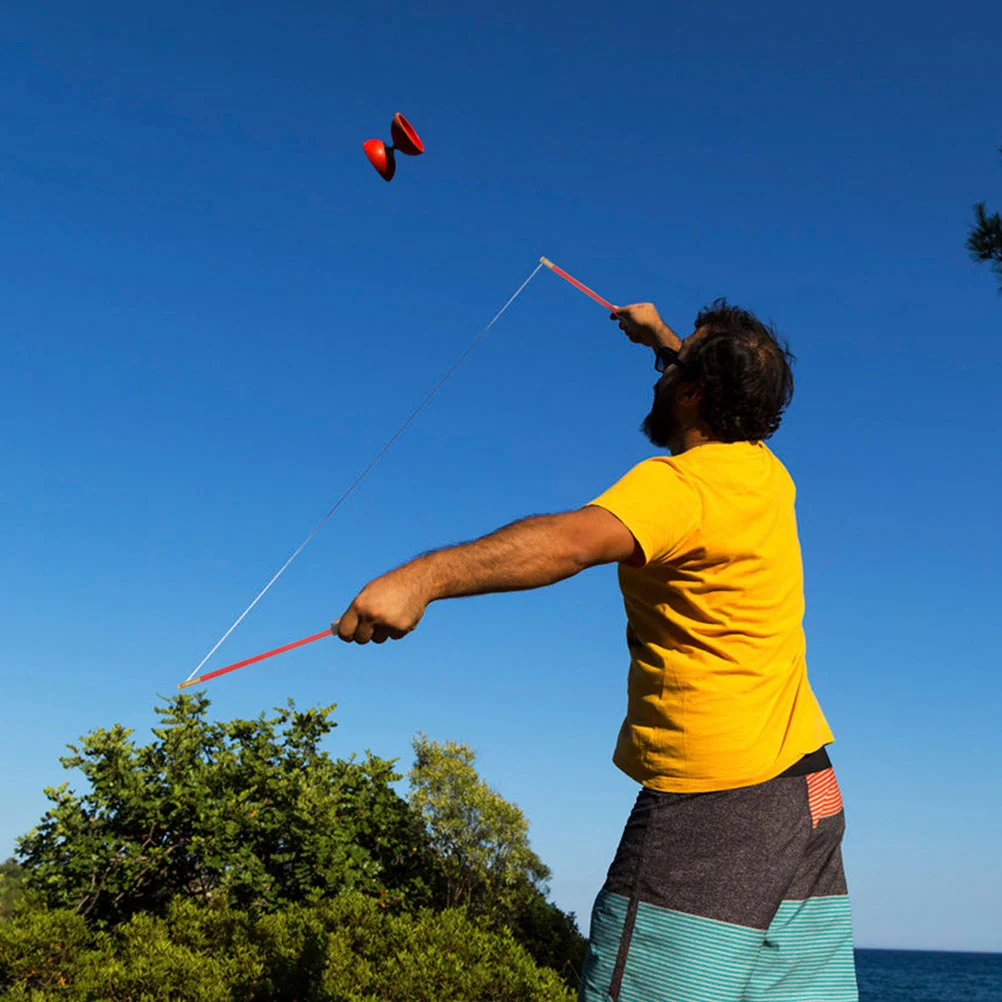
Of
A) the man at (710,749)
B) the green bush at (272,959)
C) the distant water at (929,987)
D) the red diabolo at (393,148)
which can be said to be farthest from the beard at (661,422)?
the distant water at (929,987)

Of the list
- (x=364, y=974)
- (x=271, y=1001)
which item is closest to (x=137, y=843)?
(x=271, y=1001)

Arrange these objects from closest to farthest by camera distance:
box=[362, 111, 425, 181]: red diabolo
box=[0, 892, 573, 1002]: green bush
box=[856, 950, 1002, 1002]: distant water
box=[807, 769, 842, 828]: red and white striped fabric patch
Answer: box=[807, 769, 842, 828]: red and white striped fabric patch
box=[362, 111, 425, 181]: red diabolo
box=[0, 892, 573, 1002]: green bush
box=[856, 950, 1002, 1002]: distant water

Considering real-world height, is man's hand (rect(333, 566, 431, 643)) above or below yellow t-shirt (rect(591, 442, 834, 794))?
below

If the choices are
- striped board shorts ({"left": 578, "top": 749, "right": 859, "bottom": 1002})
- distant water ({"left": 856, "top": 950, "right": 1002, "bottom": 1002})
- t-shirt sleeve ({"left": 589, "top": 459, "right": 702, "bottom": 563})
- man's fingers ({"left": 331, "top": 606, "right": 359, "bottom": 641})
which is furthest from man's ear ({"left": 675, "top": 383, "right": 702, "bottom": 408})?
distant water ({"left": 856, "top": 950, "right": 1002, "bottom": 1002})

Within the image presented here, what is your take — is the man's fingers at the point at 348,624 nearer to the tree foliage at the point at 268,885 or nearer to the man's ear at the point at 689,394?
the man's ear at the point at 689,394

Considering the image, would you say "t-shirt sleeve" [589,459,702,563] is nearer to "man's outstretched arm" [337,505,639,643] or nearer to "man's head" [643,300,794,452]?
"man's outstretched arm" [337,505,639,643]

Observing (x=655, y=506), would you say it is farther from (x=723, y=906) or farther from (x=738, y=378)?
(x=723, y=906)

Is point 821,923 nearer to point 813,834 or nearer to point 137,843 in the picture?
point 813,834

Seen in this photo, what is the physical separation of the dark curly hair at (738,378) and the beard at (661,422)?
0.09 meters

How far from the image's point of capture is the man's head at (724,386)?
2.58 metres

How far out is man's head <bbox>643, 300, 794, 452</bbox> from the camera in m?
2.58

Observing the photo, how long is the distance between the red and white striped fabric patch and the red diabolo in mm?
3602

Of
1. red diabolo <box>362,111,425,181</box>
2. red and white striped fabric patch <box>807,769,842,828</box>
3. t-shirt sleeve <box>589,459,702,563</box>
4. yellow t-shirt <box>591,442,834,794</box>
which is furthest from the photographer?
red diabolo <box>362,111,425,181</box>

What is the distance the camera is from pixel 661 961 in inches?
83.8
